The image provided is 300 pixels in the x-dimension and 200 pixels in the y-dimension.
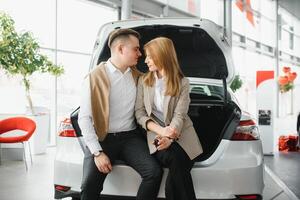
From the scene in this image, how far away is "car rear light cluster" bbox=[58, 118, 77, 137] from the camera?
240 cm

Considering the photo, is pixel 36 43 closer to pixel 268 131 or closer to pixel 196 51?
pixel 196 51

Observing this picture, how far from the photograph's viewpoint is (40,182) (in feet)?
14.1

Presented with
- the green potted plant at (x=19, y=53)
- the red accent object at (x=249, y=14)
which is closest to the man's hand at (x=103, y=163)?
the green potted plant at (x=19, y=53)

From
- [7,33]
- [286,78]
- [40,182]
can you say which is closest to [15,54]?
[7,33]

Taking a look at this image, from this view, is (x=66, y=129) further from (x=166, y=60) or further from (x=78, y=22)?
(x=78, y=22)

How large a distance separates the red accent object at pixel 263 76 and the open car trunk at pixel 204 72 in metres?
3.11

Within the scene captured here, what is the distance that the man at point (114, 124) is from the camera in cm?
213

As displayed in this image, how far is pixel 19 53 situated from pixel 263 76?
12.7ft

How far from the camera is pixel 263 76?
6.42m

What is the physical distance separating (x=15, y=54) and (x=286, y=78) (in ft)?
36.7

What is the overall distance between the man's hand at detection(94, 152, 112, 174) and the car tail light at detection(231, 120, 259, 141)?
A: 0.74 metres

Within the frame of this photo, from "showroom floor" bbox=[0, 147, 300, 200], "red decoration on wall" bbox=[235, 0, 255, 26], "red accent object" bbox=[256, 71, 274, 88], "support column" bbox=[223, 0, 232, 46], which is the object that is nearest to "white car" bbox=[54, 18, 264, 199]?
"showroom floor" bbox=[0, 147, 300, 200]

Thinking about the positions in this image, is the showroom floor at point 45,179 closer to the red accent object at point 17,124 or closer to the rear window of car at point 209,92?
the red accent object at point 17,124

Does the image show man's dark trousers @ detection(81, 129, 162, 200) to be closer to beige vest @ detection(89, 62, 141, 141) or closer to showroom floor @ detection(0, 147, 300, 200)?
beige vest @ detection(89, 62, 141, 141)
